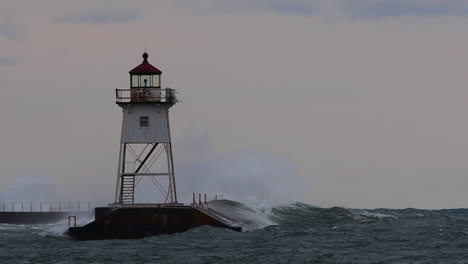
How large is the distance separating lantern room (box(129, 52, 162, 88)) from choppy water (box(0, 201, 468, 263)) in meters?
7.16

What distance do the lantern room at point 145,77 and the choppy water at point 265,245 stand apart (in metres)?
7.16

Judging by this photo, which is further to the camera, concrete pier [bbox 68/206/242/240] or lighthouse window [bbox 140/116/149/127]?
lighthouse window [bbox 140/116/149/127]

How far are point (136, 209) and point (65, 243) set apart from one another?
348 cm

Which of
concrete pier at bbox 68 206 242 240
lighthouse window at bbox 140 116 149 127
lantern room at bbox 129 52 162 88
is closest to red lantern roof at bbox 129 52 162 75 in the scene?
lantern room at bbox 129 52 162 88

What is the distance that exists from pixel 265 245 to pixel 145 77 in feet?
44.9

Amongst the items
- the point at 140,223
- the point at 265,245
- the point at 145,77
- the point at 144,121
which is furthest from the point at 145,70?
the point at 265,245

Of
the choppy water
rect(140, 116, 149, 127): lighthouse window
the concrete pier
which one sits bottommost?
the choppy water

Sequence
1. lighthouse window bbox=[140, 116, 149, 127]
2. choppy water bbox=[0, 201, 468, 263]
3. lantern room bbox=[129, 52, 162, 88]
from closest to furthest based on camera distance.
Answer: choppy water bbox=[0, 201, 468, 263] → lighthouse window bbox=[140, 116, 149, 127] → lantern room bbox=[129, 52, 162, 88]

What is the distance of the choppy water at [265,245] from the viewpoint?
40.3m

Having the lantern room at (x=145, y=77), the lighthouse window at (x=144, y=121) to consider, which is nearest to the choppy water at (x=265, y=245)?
the lighthouse window at (x=144, y=121)

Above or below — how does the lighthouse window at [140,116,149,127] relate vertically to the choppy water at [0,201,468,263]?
above

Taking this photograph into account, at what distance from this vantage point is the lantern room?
182 feet

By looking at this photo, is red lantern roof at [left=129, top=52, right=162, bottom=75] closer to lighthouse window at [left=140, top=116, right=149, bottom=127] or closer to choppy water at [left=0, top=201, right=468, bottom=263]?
lighthouse window at [left=140, top=116, right=149, bottom=127]

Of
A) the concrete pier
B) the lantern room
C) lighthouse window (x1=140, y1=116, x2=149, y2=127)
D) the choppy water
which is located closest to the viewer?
the choppy water
